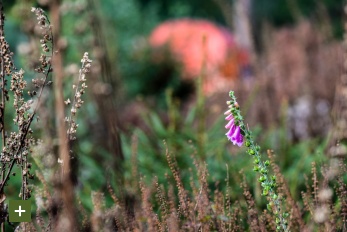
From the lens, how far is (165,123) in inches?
243

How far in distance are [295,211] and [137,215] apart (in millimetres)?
577

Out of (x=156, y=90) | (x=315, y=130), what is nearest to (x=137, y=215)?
(x=315, y=130)

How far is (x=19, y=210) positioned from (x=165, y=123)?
411cm

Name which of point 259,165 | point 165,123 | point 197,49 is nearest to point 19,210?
point 259,165

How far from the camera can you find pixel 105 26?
787 centimetres

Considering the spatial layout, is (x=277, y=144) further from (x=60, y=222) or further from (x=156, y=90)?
(x=156, y=90)

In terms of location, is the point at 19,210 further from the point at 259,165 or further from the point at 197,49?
the point at 197,49

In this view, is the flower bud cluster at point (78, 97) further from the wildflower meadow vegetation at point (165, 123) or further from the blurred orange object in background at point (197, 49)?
the blurred orange object in background at point (197, 49)

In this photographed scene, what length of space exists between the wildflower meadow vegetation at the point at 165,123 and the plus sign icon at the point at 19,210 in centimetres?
2

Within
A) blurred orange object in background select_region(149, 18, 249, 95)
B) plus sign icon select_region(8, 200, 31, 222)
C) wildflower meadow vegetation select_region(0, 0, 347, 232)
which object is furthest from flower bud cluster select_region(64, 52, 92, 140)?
blurred orange object in background select_region(149, 18, 249, 95)

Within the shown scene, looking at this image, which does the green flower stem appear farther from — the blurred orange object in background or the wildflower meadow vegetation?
the blurred orange object in background

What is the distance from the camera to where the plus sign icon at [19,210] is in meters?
2.06

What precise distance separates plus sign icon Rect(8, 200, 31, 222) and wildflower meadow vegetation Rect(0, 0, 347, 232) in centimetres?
2

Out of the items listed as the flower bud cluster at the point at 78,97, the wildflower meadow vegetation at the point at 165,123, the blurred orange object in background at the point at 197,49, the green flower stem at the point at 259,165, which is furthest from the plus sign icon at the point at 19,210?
the blurred orange object in background at the point at 197,49
